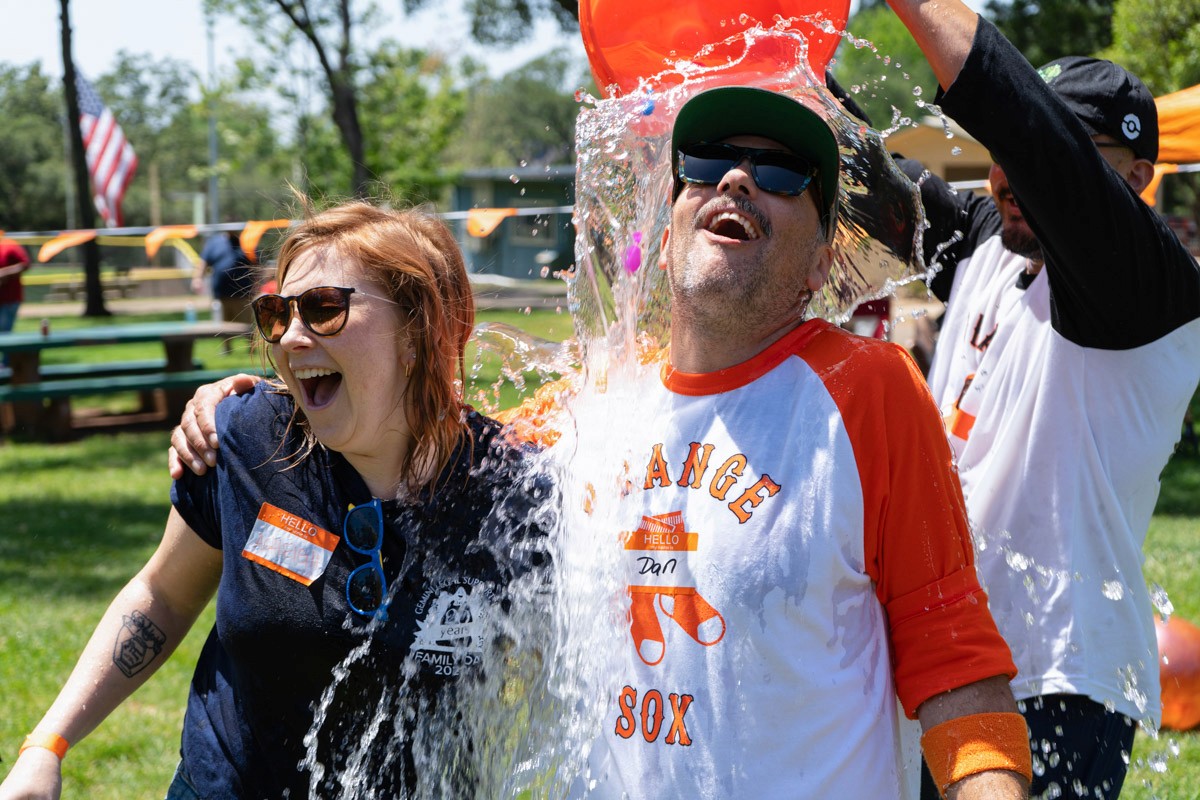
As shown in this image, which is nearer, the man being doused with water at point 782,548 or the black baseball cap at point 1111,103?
the man being doused with water at point 782,548

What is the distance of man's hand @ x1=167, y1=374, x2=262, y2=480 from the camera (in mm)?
2477

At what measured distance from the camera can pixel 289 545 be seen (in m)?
2.35

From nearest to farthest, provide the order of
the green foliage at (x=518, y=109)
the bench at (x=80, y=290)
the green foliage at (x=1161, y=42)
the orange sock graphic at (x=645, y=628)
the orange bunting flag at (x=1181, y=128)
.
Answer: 1. the orange sock graphic at (x=645, y=628)
2. the orange bunting flag at (x=1181, y=128)
3. the green foliage at (x=1161, y=42)
4. the bench at (x=80, y=290)
5. the green foliage at (x=518, y=109)

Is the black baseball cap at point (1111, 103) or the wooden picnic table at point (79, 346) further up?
the black baseball cap at point (1111, 103)

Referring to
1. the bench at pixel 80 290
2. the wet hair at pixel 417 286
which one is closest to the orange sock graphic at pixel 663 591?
the wet hair at pixel 417 286

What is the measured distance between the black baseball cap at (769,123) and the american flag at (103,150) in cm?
2441

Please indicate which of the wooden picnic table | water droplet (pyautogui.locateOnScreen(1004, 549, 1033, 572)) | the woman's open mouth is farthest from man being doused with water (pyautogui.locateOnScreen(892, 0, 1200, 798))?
the wooden picnic table

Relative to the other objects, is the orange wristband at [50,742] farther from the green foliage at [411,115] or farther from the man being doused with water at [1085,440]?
the green foliage at [411,115]

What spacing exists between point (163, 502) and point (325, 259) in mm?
7721

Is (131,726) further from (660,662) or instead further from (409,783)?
(660,662)

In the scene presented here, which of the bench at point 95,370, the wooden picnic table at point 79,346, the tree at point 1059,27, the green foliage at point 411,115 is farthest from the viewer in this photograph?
the green foliage at point 411,115

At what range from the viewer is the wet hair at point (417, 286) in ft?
7.99

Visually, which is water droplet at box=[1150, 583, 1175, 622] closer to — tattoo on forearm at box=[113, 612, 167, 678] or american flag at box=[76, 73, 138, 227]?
tattoo on forearm at box=[113, 612, 167, 678]

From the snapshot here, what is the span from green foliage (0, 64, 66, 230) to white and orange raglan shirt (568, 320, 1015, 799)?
62.3 metres
